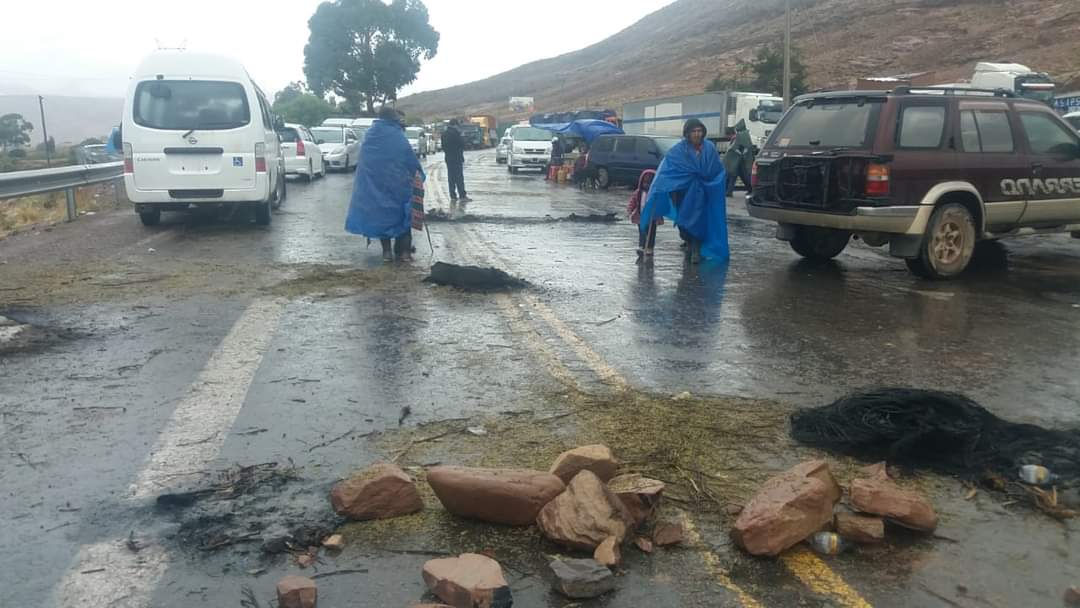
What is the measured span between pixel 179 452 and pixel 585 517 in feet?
6.82

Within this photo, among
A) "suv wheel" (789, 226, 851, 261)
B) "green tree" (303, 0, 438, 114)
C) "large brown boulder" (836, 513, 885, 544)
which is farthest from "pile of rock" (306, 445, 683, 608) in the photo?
"green tree" (303, 0, 438, 114)

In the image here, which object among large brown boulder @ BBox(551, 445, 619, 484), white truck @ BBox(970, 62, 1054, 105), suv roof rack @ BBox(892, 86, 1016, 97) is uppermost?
white truck @ BBox(970, 62, 1054, 105)

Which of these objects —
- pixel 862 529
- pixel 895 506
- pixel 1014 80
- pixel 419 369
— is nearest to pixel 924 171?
pixel 419 369

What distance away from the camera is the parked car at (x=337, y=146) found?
3090 centimetres

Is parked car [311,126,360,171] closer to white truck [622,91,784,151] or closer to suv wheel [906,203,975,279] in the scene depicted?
white truck [622,91,784,151]

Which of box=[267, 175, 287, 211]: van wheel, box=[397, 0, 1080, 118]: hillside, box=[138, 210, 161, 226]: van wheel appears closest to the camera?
box=[138, 210, 161, 226]: van wheel

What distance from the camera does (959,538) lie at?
12.1 feet

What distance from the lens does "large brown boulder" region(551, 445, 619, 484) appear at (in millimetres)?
3998

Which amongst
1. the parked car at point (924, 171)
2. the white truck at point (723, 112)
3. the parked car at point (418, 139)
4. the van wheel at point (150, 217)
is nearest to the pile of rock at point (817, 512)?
the parked car at point (924, 171)

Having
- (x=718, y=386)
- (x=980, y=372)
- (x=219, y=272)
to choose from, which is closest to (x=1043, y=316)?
(x=980, y=372)

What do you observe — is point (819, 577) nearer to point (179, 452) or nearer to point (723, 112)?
point (179, 452)

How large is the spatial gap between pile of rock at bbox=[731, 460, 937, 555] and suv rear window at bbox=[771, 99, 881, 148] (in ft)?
20.7

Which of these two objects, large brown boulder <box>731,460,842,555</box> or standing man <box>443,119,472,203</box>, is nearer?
large brown boulder <box>731,460,842,555</box>

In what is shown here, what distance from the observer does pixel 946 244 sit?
9.80m
